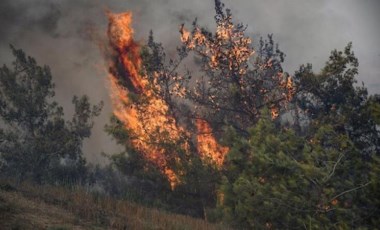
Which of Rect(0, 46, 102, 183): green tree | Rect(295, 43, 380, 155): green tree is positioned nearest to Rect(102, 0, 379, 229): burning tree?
Rect(295, 43, 380, 155): green tree

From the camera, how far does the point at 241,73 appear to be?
16516 mm

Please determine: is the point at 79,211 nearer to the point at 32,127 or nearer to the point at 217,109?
the point at 217,109

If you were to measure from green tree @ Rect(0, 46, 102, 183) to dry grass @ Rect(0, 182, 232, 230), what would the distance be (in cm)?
Result: 1165

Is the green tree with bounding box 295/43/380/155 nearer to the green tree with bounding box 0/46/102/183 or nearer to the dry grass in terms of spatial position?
the dry grass

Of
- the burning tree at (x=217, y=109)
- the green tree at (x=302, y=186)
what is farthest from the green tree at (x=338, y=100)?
the green tree at (x=302, y=186)

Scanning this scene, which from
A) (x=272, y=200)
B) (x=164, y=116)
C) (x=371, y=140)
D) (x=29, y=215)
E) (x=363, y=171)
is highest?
(x=164, y=116)

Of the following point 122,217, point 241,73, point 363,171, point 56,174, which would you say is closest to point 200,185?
point 241,73

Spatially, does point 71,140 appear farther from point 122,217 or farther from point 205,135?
point 122,217

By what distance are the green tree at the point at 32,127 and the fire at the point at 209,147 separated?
30.9 ft

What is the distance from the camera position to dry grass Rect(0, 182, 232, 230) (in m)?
9.45

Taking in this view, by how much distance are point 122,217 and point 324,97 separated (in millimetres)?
9618

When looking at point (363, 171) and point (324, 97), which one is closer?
point (363, 171)

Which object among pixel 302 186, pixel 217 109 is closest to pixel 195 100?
pixel 217 109

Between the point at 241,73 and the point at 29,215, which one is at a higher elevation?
the point at 241,73
